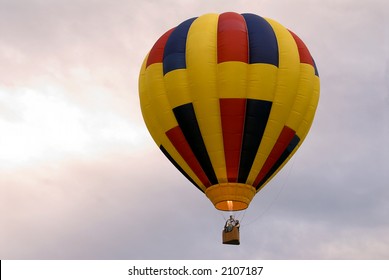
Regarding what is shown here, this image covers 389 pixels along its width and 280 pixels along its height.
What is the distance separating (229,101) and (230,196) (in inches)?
125

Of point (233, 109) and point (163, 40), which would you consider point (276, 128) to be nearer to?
point (233, 109)

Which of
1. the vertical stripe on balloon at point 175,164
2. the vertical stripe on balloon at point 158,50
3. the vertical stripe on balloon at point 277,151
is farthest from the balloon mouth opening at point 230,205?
the vertical stripe on balloon at point 158,50

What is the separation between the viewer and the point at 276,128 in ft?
128

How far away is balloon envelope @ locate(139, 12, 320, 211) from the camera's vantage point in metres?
38.6

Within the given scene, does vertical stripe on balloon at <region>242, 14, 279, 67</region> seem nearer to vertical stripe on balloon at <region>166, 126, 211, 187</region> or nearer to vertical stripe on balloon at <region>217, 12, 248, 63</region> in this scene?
vertical stripe on balloon at <region>217, 12, 248, 63</region>

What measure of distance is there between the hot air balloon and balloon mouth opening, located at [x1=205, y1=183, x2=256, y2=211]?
3 centimetres

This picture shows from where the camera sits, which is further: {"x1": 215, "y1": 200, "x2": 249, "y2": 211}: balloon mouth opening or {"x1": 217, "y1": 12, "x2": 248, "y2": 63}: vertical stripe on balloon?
{"x1": 215, "y1": 200, "x2": 249, "y2": 211}: balloon mouth opening

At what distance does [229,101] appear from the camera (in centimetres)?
3850

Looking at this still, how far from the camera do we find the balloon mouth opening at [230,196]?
128ft

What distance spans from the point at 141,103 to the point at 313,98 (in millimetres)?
5955

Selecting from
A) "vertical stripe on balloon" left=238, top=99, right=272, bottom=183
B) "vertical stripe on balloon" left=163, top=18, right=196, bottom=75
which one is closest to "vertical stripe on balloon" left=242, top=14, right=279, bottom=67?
"vertical stripe on balloon" left=238, top=99, right=272, bottom=183

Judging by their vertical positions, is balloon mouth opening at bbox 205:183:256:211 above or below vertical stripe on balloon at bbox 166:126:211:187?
below

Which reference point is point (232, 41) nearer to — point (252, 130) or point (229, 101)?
point (229, 101)
